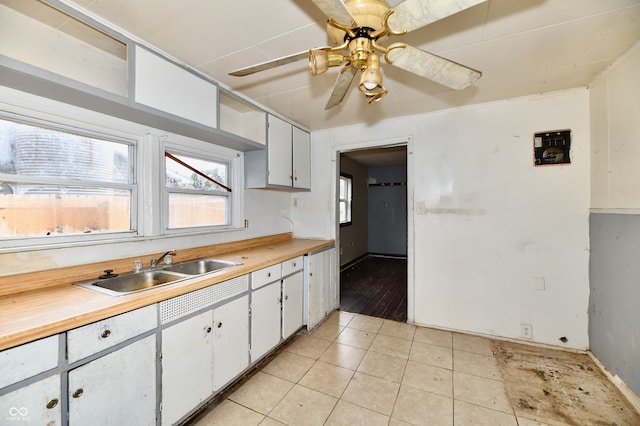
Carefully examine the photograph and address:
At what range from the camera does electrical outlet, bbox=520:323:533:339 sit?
8.18 feet

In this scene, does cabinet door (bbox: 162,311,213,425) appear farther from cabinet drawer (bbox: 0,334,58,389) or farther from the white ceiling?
the white ceiling

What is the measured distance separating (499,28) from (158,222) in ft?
8.59

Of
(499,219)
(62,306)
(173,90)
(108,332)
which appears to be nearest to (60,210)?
(62,306)

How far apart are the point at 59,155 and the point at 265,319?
1.77 m

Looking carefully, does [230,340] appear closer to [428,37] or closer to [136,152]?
[136,152]

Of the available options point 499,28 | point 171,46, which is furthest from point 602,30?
point 171,46

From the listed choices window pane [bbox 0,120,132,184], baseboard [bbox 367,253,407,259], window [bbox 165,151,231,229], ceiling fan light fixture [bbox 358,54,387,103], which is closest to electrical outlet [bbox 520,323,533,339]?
ceiling fan light fixture [bbox 358,54,387,103]

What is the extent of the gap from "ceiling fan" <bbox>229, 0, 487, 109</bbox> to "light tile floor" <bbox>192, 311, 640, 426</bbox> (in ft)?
6.48

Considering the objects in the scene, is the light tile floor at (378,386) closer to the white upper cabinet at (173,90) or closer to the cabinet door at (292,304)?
the cabinet door at (292,304)

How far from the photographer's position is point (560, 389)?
1.91 meters

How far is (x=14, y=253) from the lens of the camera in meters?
1.36

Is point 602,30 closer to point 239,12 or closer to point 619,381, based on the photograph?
point 239,12

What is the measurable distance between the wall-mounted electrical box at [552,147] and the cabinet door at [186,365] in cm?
314

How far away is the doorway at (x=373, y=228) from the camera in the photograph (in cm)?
417
